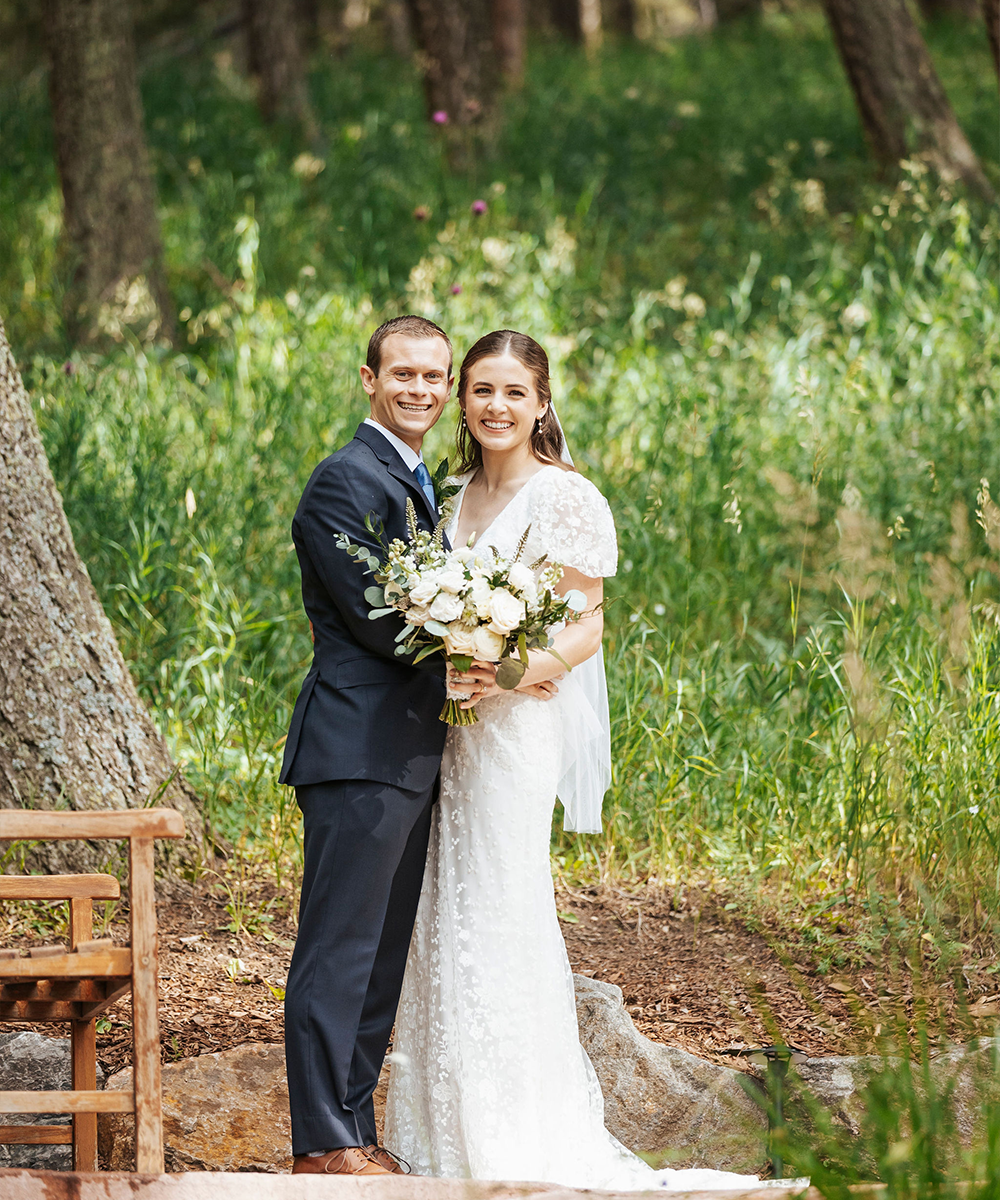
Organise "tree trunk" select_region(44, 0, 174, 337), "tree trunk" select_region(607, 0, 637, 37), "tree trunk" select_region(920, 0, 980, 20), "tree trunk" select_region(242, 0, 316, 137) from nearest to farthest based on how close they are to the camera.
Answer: "tree trunk" select_region(44, 0, 174, 337) → "tree trunk" select_region(242, 0, 316, 137) → "tree trunk" select_region(920, 0, 980, 20) → "tree trunk" select_region(607, 0, 637, 37)

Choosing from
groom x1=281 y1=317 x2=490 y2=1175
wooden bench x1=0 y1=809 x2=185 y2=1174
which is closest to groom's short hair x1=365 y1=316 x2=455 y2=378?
groom x1=281 y1=317 x2=490 y2=1175

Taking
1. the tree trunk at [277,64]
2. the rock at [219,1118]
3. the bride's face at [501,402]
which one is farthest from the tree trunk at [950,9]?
the rock at [219,1118]

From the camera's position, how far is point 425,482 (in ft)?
9.87

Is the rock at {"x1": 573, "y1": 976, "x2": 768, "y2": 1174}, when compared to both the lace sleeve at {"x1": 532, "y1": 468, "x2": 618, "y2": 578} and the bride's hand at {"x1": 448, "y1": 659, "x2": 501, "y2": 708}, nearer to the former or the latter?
the bride's hand at {"x1": 448, "y1": 659, "x2": 501, "y2": 708}

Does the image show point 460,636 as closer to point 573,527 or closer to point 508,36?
point 573,527

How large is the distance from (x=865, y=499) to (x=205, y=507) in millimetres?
2920

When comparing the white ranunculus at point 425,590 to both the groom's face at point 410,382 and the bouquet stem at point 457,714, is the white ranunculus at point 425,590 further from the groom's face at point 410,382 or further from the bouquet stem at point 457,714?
the groom's face at point 410,382

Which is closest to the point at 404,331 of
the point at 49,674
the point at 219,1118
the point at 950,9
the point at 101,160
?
the point at 49,674

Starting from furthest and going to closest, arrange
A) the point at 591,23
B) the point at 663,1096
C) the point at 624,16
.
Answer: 1. the point at 591,23
2. the point at 624,16
3. the point at 663,1096

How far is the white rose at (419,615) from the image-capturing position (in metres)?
2.63

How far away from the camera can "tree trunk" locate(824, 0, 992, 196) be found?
855 centimetres

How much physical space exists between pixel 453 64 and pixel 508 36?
4.17 m

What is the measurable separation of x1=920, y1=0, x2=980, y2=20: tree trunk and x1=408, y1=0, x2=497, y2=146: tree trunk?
9.23 m

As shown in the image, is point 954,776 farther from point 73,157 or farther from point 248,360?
point 73,157
